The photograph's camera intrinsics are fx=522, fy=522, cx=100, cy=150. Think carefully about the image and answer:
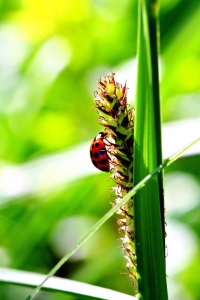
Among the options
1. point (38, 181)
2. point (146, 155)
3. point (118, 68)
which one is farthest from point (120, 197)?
point (118, 68)

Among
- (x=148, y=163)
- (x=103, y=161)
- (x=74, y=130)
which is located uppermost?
(x=74, y=130)

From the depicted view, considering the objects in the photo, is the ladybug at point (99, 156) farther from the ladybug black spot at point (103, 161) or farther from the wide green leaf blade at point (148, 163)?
the wide green leaf blade at point (148, 163)

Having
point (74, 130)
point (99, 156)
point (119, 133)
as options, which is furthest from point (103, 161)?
point (74, 130)

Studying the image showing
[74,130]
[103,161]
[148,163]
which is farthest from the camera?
[74,130]

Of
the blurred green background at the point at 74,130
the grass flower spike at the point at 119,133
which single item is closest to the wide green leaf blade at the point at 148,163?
the grass flower spike at the point at 119,133

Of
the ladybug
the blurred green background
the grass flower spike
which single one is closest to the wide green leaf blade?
the grass flower spike

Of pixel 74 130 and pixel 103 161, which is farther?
pixel 74 130

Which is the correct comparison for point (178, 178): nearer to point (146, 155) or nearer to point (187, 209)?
point (187, 209)

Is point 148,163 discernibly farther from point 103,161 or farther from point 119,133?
point 103,161
